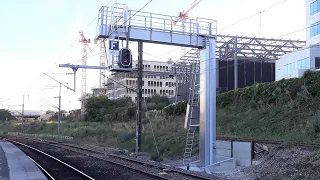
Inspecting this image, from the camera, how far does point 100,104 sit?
349 feet

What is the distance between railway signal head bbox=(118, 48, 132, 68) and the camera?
68.4ft

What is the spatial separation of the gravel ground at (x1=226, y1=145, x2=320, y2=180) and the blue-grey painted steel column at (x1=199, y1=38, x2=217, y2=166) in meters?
2.80

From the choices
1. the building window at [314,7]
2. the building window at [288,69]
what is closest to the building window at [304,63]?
the building window at [288,69]

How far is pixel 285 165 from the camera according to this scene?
1557cm

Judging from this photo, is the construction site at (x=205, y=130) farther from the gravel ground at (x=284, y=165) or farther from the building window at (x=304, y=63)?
the building window at (x=304, y=63)

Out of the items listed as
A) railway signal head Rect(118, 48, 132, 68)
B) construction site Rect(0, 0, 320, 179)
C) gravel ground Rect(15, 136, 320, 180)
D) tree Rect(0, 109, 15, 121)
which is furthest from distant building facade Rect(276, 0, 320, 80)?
tree Rect(0, 109, 15, 121)

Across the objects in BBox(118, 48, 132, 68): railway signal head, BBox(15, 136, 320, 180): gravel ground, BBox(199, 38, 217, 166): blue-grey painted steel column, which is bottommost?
BBox(15, 136, 320, 180): gravel ground

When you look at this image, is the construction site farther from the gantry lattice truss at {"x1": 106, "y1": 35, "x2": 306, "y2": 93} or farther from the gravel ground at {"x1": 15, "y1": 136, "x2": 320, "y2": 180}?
the gantry lattice truss at {"x1": 106, "y1": 35, "x2": 306, "y2": 93}

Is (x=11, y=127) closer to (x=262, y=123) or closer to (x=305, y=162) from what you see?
(x=262, y=123)

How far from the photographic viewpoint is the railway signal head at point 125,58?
20859 millimetres

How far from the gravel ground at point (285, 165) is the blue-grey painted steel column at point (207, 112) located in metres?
2.80

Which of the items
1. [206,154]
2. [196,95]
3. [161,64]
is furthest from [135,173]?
[161,64]

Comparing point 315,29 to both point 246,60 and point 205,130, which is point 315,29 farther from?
point 205,130

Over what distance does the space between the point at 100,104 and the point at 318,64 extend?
6572cm
